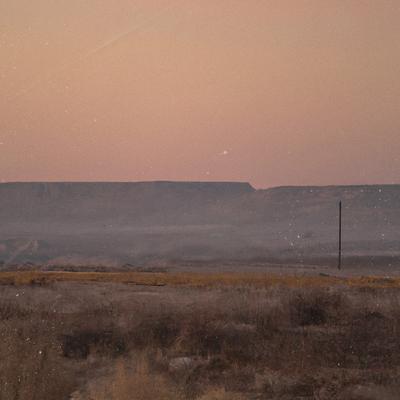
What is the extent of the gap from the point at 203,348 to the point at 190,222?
5649 inches

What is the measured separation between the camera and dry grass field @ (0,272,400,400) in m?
12.4

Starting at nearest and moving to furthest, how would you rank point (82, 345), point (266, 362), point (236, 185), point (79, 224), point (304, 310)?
1. point (266, 362)
2. point (82, 345)
3. point (304, 310)
4. point (79, 224)
5. point (236, 185)

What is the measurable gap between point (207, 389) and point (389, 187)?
137 m

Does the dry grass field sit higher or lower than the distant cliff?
lower

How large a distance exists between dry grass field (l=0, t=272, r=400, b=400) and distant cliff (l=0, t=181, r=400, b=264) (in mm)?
67509

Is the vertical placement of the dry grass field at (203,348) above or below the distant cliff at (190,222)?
below

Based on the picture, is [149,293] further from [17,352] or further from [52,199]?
[52,199]

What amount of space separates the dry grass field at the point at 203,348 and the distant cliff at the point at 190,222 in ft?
221

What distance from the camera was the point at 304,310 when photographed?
74.9 feet

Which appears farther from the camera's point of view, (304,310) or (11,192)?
(11,192)

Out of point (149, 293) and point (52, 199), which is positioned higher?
point (52, 199)

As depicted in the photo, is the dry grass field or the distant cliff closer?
the dry grass field

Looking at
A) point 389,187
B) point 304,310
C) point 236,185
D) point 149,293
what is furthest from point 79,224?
point 304,310

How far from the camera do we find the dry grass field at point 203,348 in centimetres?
1244
